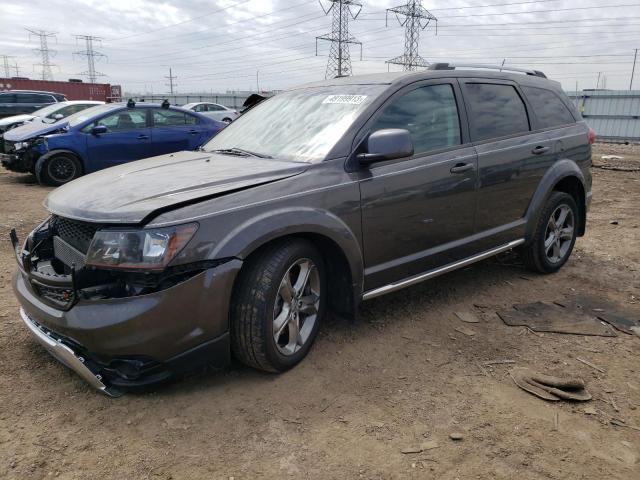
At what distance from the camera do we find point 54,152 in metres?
9.38

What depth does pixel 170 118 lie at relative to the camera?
404 inches

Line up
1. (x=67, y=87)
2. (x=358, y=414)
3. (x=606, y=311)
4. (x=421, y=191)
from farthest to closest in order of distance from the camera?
(x=67, y=87) < (x=606, y=311) < (x=421, y=191) < (x=358, y=414)

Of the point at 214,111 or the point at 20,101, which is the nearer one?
the point at 20,101

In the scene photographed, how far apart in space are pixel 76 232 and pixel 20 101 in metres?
19.4

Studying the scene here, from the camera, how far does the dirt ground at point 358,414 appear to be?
7.72 ft

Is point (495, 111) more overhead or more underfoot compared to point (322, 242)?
more overhead

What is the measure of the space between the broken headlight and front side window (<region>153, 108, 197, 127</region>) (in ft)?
26.5

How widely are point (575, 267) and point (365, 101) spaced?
10.1 ft

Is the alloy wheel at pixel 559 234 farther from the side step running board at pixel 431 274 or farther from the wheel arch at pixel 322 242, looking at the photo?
the wheel arch at pixel 322 242

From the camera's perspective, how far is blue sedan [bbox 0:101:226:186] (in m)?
9.44

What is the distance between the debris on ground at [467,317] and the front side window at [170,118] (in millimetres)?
7847

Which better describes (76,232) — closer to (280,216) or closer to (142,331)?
(142,331)

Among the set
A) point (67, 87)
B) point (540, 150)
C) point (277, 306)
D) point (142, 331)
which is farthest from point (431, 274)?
point (67, 87)

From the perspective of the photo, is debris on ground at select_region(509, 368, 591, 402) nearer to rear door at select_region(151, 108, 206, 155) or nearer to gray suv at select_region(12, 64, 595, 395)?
gray suv at select_region(12, 64, 595, 395)
